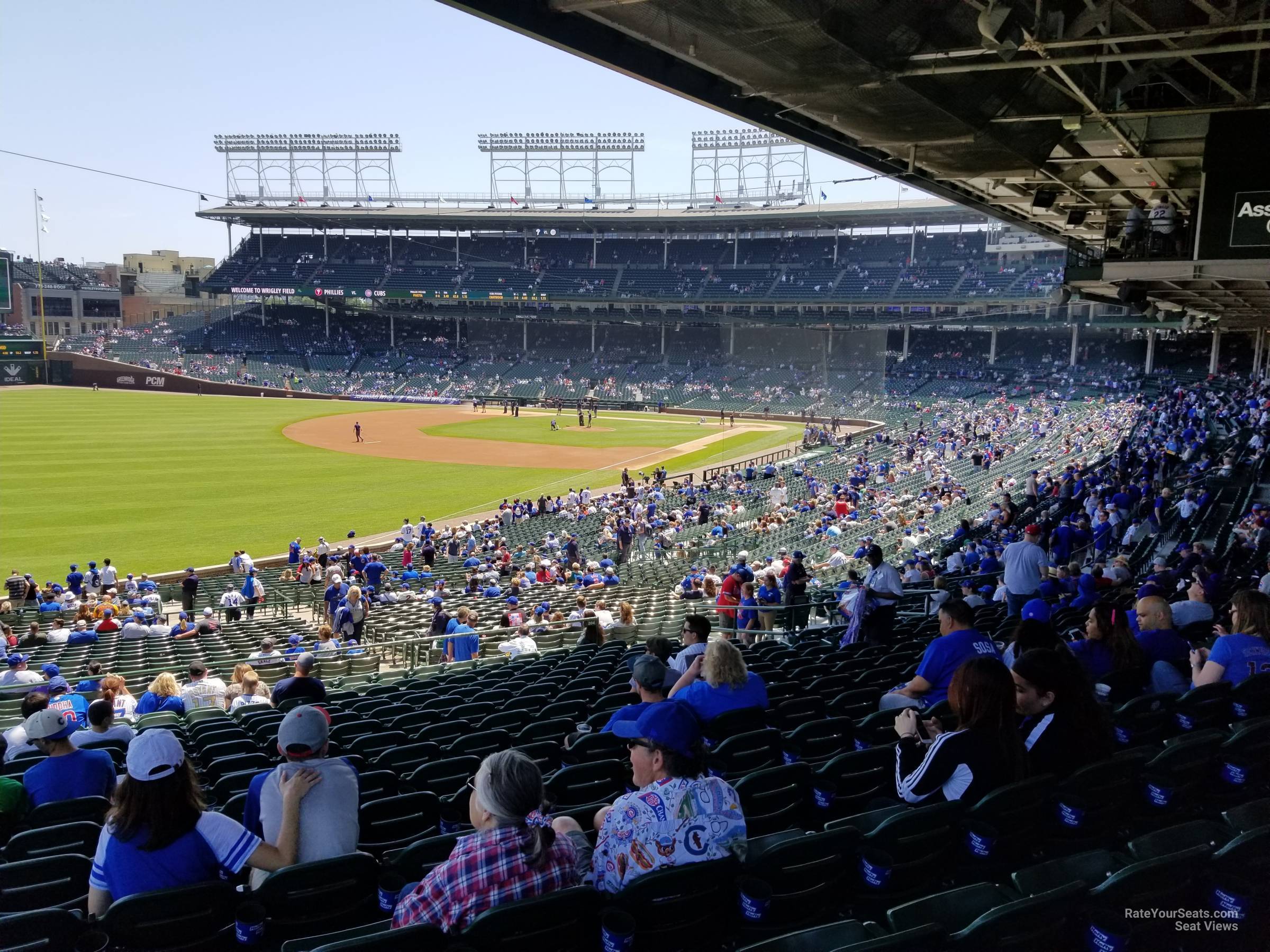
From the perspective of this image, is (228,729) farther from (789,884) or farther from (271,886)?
(789,884)

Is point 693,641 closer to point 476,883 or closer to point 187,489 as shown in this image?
point 476,883

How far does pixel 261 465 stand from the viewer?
121 ft

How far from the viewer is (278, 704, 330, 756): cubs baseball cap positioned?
3635 millimetres

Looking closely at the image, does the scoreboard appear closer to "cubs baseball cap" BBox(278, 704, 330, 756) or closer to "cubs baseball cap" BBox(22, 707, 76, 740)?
"cubs baseball cap" BBox(22, 707, 76, 740)

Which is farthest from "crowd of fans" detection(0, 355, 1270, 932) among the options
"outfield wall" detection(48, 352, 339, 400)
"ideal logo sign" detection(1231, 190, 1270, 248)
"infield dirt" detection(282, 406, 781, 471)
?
"outfield wall" detection(48, 352, 339, 400)

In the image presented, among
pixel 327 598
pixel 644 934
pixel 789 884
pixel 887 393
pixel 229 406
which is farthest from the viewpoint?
pixel 887 393

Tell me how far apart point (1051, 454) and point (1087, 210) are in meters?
20.5

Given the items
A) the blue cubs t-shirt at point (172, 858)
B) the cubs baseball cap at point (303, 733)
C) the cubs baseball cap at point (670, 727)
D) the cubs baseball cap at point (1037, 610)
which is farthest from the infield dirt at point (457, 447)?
the blue cubs t-shirt at point (172, 858)

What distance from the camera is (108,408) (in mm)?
54406

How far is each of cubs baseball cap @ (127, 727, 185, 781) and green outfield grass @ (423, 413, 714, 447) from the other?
144 ft

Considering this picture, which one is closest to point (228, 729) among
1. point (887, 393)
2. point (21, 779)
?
point (21, 779)

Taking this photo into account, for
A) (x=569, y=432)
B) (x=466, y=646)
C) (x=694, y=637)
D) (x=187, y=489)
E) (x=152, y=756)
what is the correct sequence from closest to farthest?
1. (x=152, y=756)
2. (x=694, y=637)
3. (x=466, y=646)
4. (x=187, y=489)
5. (x=569, y=432)

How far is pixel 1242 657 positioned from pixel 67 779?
6406 mm

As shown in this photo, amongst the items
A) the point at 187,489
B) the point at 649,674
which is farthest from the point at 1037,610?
the point at 187,489
